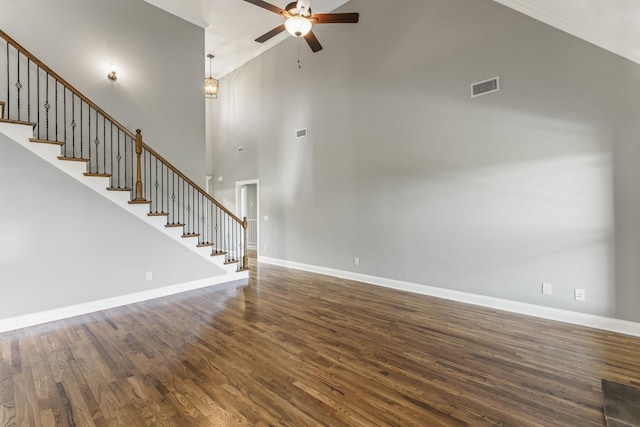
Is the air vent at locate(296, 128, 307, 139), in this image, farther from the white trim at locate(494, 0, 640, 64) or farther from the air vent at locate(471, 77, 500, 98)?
the white trim at locate(494, 0, 640, 64)

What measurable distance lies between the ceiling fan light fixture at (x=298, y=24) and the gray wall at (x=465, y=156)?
186 cm

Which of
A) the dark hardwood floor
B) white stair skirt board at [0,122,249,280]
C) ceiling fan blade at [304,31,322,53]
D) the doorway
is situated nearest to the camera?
the dark hardwood floor

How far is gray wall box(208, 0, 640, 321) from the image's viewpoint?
3.23 meters

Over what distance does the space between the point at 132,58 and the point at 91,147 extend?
1.71 m

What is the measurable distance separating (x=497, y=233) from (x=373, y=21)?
13.6 ft

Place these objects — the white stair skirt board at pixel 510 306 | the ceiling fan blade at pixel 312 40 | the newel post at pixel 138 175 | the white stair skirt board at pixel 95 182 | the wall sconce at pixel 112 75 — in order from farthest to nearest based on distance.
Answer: the wall sconce at pixel 112 75 < the newel post at pixel 138 175 < the ceiling fan blade at pixel 312 40 < the white stair skirt board at pixel 95 182 < the white stair skirt board at pixel 510 306

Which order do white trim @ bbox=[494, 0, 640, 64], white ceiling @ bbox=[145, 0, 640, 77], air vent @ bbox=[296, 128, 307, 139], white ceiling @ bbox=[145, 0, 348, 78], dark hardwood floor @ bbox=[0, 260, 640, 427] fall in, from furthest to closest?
air vent @ bbox=[296, 128, 307, 139]
white ceiling @ bbox=[145, 0, 348, 78]
white trim @ bbox=[494, 0, 640, 64]
white ceiling @ bbox=[145, 0, 640, 77]
dark hardwood floor @ bbox=[0, 260, 640, 427]

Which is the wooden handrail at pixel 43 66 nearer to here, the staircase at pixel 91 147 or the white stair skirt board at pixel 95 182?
the staircase at pixel 91 147

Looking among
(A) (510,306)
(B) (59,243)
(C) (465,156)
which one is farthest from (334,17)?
(B) (59,243)

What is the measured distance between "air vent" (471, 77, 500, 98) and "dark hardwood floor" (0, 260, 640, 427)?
2.98 metres

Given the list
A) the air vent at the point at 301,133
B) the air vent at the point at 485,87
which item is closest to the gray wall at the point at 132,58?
the air vent at the point at 301,133

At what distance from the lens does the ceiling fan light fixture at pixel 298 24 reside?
3547 mm

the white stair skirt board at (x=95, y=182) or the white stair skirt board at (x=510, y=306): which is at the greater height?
the white stair skirt board at (x=95, y=182)

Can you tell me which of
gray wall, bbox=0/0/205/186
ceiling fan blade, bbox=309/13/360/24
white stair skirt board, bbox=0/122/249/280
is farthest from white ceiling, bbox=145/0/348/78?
white stair skirt board, bbox=0/122/249/280
